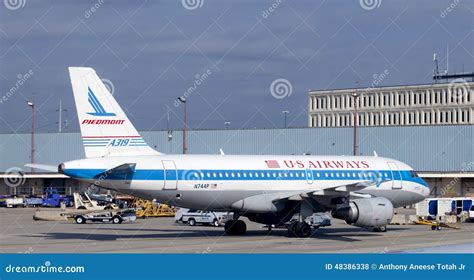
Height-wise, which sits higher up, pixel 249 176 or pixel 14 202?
pixel 249 176

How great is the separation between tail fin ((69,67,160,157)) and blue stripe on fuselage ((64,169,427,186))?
5.17 ft

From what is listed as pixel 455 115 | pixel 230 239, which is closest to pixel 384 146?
pixel 455 115

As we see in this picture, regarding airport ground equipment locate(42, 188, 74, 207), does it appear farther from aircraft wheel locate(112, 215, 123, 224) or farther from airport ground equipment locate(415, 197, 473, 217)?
airport ground equipment locate(415, 197, 473, 217)

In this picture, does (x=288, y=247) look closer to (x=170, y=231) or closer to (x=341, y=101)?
(x=170, y=231)

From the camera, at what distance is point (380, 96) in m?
136

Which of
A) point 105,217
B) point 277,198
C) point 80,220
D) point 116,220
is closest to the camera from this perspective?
point 277,198

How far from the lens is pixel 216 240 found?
4234cm

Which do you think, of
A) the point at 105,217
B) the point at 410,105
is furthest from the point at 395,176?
the point at 410,105

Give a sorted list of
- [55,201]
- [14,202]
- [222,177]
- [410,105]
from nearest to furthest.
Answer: [222,177]
[55,201]
[14,202]
[410,105]

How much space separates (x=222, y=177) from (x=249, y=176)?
1673mm

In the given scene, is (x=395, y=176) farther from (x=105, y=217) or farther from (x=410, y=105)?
(x=410, y=105)

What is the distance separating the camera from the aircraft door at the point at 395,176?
163ft

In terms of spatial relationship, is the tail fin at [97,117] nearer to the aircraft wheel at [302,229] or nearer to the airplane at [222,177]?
the airplane at [222,177]

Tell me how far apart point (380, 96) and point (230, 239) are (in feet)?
317
